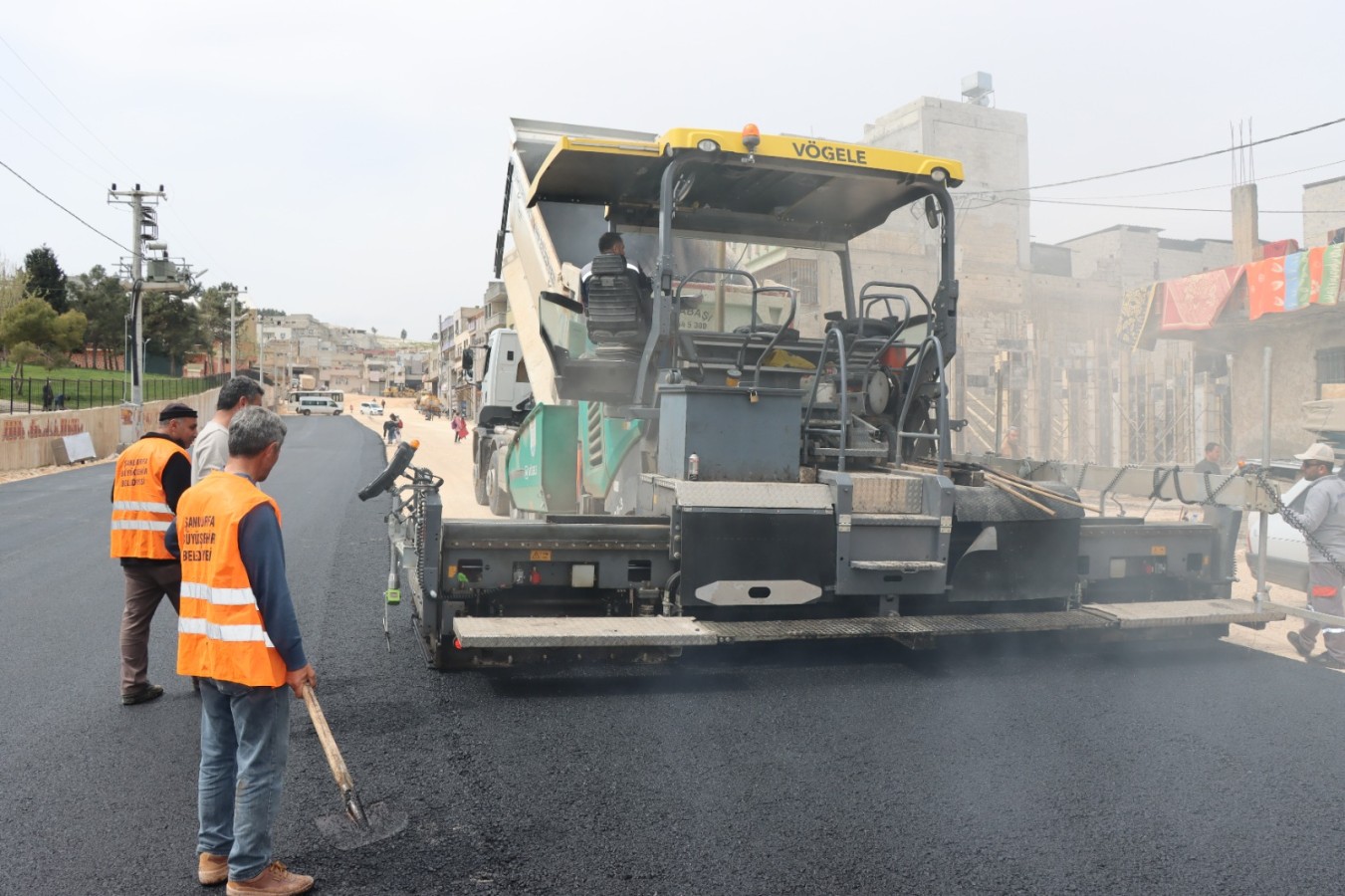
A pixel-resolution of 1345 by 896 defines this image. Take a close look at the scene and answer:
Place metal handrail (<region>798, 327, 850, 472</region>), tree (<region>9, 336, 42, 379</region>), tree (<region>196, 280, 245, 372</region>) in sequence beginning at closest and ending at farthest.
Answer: metal handrail (<region>798, 327, 850, 472</region>) < tree (<region>9, 336, 42, 379</region>) < tree (<region>196, 280, 245, 372</region>)

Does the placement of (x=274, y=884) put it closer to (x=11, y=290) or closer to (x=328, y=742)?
(x=328, y=742)

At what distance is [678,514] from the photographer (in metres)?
4.90

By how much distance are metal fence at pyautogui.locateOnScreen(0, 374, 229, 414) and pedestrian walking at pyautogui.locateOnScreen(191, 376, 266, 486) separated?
30.2m

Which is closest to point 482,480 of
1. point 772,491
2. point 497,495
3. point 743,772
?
point 497,495

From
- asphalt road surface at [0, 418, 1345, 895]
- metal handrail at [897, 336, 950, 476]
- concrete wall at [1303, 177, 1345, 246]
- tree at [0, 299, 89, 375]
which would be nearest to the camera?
asphalt road surface at [0, 418, 1345, 895]

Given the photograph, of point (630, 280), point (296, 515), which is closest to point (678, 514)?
point (630, 280)

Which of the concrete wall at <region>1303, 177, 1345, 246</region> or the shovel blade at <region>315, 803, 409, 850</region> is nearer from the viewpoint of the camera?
the shovel blade at <region>315, 803, 409, 850</region>

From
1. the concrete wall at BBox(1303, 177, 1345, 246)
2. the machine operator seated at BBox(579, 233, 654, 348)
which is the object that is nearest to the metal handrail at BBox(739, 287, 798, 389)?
the machine operator seated at BBox(579, 233, 654, 348)

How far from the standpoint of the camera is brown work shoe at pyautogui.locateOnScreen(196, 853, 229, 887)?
299cm

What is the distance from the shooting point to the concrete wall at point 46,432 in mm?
21500

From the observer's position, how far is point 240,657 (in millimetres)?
2865

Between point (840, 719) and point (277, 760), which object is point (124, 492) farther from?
point (840, 719)

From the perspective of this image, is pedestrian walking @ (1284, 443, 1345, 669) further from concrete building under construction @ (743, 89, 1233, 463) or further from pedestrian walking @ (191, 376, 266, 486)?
pedestrian walking @ (191, 376, 266, 486)

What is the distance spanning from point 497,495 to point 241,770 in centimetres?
867
